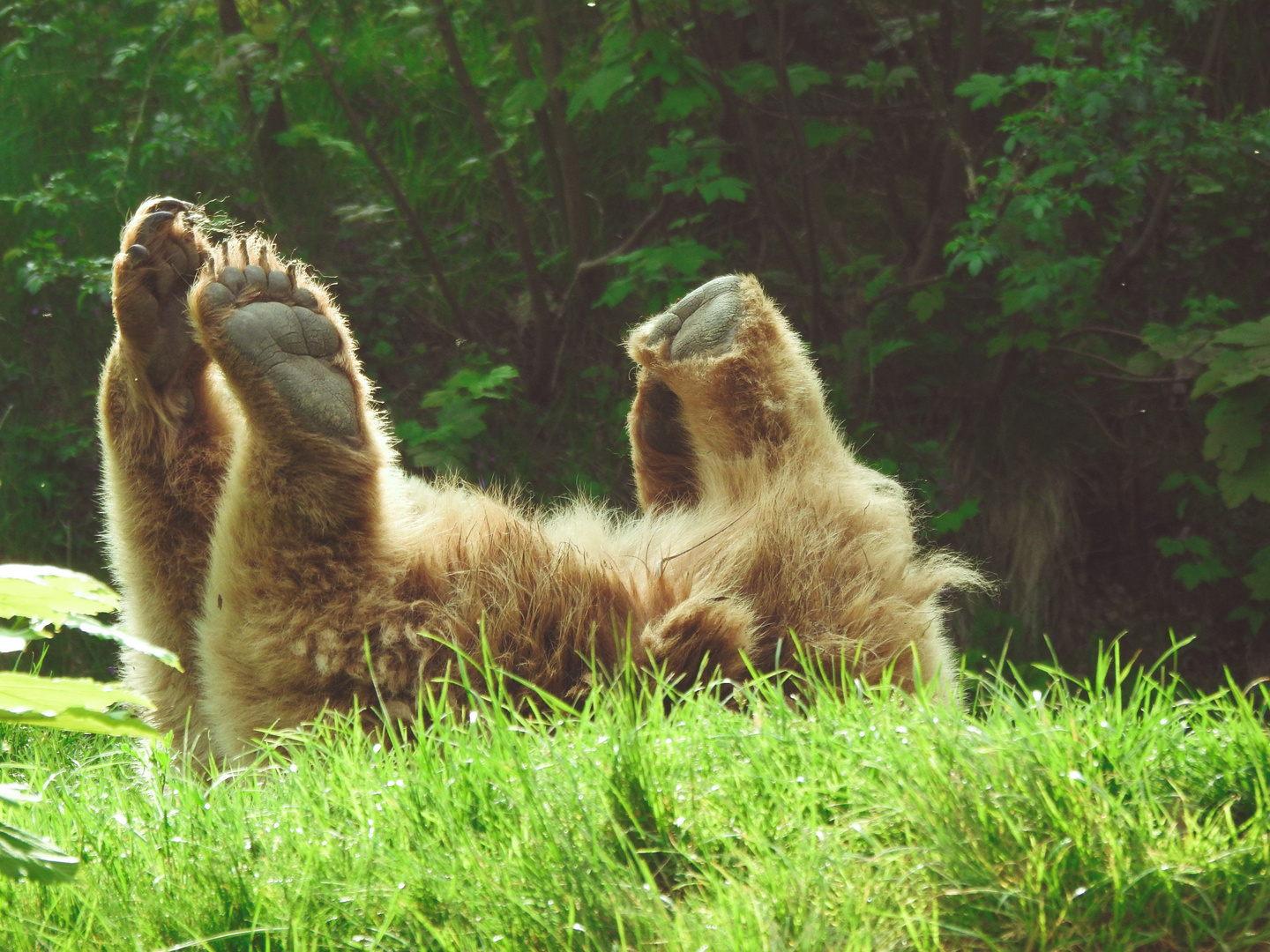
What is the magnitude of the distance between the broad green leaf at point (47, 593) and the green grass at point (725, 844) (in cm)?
42

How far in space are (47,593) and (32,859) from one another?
0.33 metres

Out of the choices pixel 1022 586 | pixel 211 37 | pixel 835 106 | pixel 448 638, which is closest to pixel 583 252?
pixel 835 106

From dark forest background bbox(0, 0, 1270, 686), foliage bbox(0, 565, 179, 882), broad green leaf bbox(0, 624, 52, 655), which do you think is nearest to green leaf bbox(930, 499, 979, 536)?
dark forest background bbox(0, 0, 1270, 686)

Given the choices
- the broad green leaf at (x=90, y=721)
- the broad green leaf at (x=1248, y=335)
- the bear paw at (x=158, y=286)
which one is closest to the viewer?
the broad green leaf at (x=90, y=721)

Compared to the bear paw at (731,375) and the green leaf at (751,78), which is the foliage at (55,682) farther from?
the green leaf at (751,78)

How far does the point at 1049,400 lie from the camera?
5.26 meters

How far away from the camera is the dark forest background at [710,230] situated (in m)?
4.86

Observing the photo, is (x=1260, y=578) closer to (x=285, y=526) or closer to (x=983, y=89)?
(x=983, y=89)

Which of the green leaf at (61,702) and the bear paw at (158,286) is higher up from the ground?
the bear paw at (158,286)

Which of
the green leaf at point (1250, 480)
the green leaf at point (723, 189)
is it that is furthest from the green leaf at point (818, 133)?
the green leaf at point (1250, 480)

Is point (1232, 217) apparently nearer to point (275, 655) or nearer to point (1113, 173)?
point (1113, 173)

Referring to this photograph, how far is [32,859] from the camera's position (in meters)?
1.37

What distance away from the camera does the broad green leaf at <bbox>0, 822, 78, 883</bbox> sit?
134 centimetres

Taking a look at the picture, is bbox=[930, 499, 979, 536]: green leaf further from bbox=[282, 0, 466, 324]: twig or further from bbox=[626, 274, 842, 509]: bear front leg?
bbox=[282, 0, 466, 324]: twig
